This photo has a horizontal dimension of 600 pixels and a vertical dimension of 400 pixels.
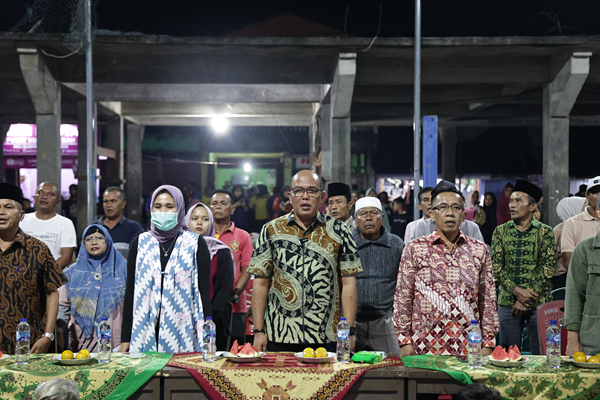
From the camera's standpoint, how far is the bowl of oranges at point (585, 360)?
3611mm

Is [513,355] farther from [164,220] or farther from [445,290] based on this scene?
[164,220]

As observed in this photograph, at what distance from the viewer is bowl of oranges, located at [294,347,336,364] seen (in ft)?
11.9

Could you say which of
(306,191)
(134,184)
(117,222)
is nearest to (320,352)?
(306,191)

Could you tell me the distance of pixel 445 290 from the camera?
3.82 m

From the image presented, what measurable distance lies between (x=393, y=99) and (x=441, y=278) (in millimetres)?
10356

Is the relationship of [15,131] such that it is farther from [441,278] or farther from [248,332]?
[441,278]

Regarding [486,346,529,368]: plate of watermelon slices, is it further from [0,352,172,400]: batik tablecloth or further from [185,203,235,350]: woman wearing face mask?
[185,203,235,350]: woman wearing face mask

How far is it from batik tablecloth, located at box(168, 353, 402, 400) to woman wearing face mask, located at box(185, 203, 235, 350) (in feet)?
4.01

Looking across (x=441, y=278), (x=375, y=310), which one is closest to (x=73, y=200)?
→ (x=375, y=310)

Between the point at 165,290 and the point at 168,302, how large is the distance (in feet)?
0.27

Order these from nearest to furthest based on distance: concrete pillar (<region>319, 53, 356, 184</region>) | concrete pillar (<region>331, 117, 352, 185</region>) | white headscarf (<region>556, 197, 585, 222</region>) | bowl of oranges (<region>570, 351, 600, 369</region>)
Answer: bowl of oranges (<region>570, 351, 600, 369</region>) < white headscarf (<region>556, 197, 585, 222</region>) < concrete pillar (<region>319, 53, 356, 184</region>) < concrete pillar (<region>331, 117, 352, 185</region>)

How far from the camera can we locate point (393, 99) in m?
13.8

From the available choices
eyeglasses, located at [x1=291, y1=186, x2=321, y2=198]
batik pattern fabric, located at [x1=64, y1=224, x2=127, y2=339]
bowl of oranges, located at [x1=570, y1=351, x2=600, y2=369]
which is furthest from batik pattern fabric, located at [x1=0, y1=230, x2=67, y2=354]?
bowl of oranges, located at [x1=570, y1=351, x2=600, y2=369]

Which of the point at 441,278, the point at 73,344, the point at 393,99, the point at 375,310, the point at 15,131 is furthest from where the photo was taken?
the point at 15,131
